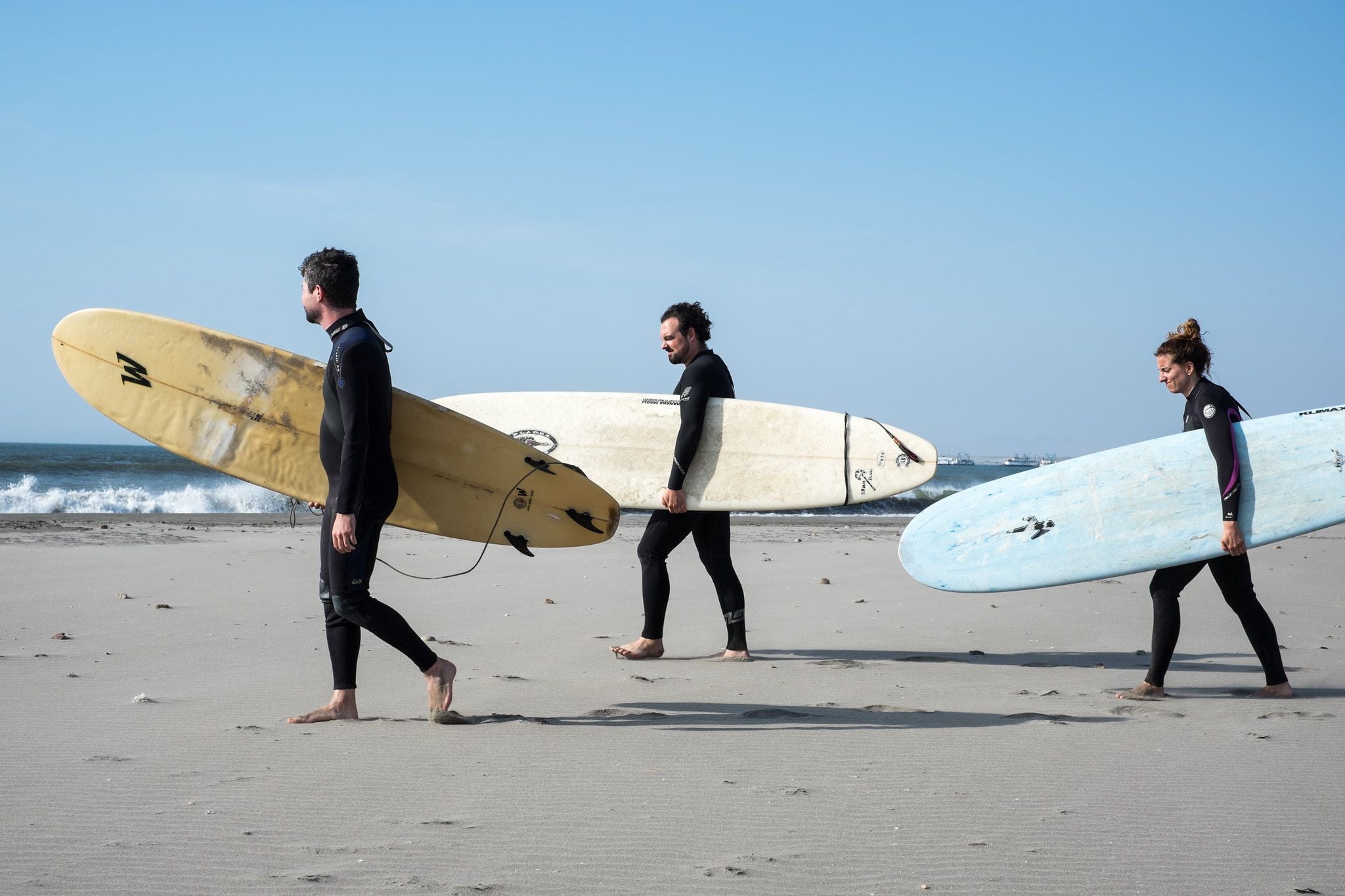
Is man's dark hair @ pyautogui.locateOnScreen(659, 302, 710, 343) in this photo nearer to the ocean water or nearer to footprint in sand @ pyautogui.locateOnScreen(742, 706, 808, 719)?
footprint in sand @ pyautogui.locateOnScreen(742, 706, 808, 719)

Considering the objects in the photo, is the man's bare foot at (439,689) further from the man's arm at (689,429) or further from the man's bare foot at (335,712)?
the man's arm at (689,429)

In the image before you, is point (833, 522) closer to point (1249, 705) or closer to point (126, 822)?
point (1249, 705)

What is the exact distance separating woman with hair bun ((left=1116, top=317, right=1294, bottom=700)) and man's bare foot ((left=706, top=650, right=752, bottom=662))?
5.51ft

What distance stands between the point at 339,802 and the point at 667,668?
2.36 meters

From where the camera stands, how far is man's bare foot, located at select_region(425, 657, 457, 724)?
356 cm

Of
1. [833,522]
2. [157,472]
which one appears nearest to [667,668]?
[833,522]

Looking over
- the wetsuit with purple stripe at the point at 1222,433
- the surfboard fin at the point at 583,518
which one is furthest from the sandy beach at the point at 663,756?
the wetsuit with purple stripe at the point at 1222,433

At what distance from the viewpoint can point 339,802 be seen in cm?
265

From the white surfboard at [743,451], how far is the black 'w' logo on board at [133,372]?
1.61 m

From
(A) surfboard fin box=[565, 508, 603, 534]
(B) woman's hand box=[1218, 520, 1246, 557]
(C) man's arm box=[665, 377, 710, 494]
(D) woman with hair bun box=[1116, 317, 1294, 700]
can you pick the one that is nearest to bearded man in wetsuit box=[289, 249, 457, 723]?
(A) surfboard fin box=[565, 508, 603, 534]

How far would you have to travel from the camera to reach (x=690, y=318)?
5.21m

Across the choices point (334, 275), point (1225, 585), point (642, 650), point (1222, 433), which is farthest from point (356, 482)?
point (1225, 585)

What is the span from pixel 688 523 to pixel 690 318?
1.01 m

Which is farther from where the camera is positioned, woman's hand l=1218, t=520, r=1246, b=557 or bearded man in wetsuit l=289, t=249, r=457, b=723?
woman's hand l=1218, t=520, r=1246, b=557
